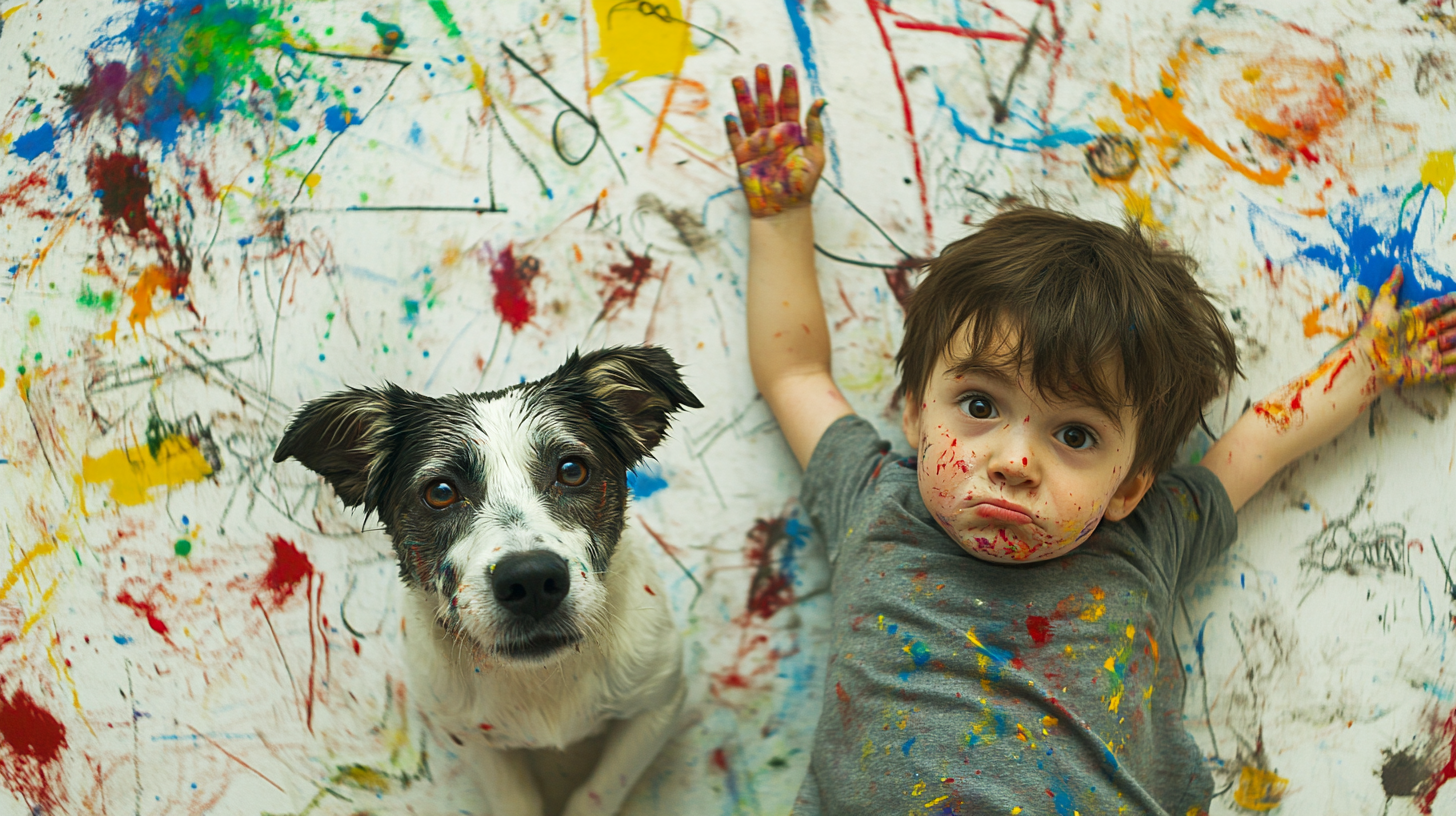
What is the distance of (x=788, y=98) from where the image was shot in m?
1.90

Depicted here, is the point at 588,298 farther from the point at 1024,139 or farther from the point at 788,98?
the point at 1024,139

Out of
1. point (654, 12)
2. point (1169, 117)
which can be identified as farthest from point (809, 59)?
point (1169, 117)

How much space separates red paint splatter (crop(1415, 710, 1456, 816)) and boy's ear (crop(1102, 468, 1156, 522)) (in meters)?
0.86

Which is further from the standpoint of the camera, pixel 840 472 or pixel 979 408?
pixel 840 472

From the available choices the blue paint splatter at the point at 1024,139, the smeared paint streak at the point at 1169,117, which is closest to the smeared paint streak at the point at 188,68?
the blue paint splatter at the point at 1024,139

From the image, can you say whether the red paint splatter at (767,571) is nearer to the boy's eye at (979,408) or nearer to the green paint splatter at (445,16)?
the boy's eye at (979,408)

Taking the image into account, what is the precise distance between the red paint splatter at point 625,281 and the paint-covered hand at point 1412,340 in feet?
4.71

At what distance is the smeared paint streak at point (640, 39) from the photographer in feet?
Result: 6.37

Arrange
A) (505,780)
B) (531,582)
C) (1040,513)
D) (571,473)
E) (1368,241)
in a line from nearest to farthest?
(531,582) < (571,473) < (1040,513) < (505,780) < (1368,241)

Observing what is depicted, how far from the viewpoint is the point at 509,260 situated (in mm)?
1885

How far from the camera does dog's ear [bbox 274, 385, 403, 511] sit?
1341mm

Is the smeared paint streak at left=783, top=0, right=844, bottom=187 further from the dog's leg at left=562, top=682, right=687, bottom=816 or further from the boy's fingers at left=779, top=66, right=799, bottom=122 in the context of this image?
the dog's leg at left=562, top=682, right=687, bottom=816

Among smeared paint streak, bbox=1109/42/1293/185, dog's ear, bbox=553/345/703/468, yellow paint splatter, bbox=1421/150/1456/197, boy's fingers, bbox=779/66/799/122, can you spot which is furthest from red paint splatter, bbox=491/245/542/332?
yellow paint splatter, bbox=1421/150/1456/197

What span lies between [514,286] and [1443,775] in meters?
2.09
